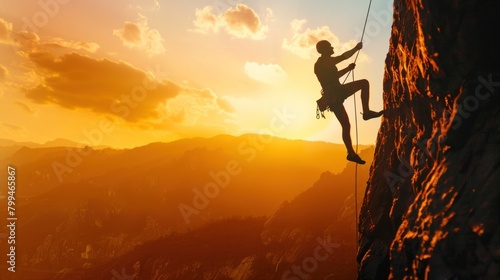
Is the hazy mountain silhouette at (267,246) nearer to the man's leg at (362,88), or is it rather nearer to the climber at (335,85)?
the climber at (335,85)

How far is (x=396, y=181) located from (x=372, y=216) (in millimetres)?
1982

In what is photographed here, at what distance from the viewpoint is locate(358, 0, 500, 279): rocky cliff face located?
5.55 meters

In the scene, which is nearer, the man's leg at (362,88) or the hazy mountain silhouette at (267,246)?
the man's leg at (362,88)

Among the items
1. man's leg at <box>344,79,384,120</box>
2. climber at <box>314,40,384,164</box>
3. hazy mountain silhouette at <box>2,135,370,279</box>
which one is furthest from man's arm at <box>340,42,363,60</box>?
hazy mountain silhouette at <box>2,135,370,279</box>

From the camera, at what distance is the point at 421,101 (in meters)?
8.05

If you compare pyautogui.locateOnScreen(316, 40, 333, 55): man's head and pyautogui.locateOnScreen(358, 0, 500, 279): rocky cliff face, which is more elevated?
pyautogui.locateOnScreen(316, 40, 333, 55): man's head

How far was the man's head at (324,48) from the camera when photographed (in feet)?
31.1

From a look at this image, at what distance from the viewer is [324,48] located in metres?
9.49

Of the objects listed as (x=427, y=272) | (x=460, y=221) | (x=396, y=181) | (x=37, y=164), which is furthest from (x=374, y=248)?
(x=37, y=164)

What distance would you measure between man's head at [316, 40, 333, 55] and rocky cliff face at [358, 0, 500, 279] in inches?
83.0

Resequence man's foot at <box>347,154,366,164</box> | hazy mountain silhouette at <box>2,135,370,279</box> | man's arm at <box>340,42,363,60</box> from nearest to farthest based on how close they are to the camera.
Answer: man's arm at <box>340,42,363,60</box>
man's foot at <box>347,154,366,164</box>
hazy mountain silhouette at <box>2,135,370,279</box>

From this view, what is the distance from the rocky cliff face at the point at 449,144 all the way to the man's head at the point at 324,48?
6.91ft

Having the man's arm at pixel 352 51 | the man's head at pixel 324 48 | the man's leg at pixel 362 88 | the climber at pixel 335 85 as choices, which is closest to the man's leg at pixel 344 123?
the climber at pixel 335 85

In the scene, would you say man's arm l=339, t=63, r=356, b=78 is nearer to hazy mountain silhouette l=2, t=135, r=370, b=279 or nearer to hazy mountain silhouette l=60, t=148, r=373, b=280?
hazy mountain silhouette l=60, t=148, r=373, b=280
